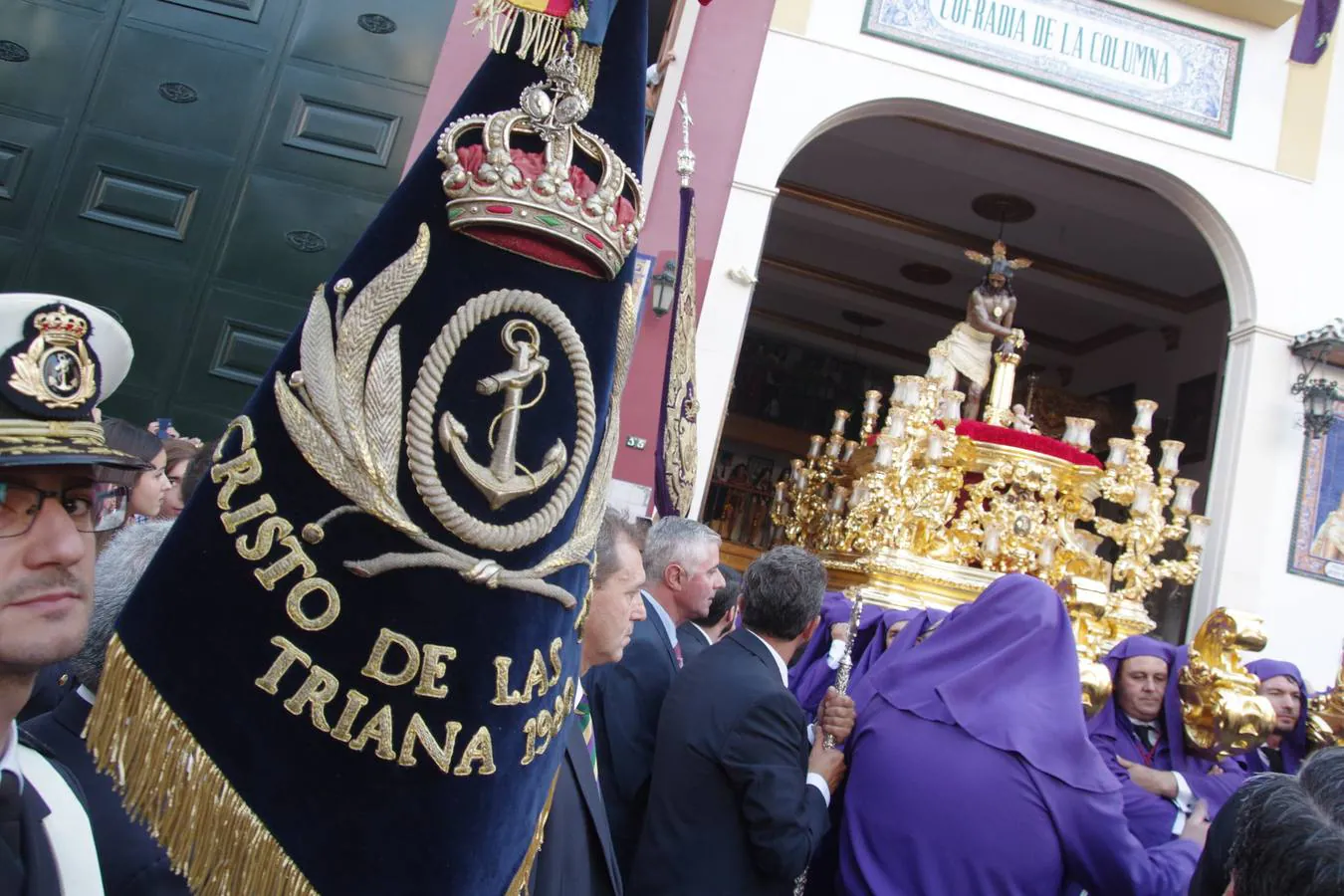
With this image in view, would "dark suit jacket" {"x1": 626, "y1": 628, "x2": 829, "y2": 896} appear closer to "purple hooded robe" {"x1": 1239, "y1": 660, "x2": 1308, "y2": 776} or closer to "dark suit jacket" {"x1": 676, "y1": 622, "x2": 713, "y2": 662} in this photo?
"dark suit jacket" {"x1": 676, "y1": 622, "x2": 713, "y2": 662}

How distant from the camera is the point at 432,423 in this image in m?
1.26

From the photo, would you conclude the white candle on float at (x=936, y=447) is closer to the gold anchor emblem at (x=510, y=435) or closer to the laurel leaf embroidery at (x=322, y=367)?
the gold anchor emblem at (x=510, y=435)

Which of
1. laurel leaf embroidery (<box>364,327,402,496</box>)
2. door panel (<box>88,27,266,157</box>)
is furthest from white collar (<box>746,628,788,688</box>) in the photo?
door panel (<box>88,27,266,157</box>)

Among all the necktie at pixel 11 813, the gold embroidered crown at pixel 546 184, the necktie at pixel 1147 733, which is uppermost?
the gold embroidered crown at pixel 546 184

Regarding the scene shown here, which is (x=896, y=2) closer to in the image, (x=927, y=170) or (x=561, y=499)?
(x=927, y=170)

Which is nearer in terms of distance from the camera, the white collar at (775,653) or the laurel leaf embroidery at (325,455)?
the laurel leaf embroidery at (325,455)

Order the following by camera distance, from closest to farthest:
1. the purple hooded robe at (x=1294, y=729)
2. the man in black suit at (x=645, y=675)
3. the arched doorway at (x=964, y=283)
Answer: the man in black suit at (x=645, y=675)
the purple hooded robe at (x=1294, y=729)
the arched doorway at (x=964, y=283)

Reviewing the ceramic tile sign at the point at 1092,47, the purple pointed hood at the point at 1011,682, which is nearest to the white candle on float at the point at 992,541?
the purple pointed hood at the point at 1011,682

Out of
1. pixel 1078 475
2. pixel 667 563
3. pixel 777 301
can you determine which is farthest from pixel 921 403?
pixel 777 301

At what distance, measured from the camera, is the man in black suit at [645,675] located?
8.27 ft

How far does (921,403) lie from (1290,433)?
339 cm

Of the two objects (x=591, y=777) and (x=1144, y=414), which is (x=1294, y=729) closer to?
(x=1144, y=414)

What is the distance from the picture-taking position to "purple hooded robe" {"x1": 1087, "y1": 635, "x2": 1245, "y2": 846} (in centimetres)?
297

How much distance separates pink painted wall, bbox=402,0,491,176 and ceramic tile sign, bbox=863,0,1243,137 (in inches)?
128
